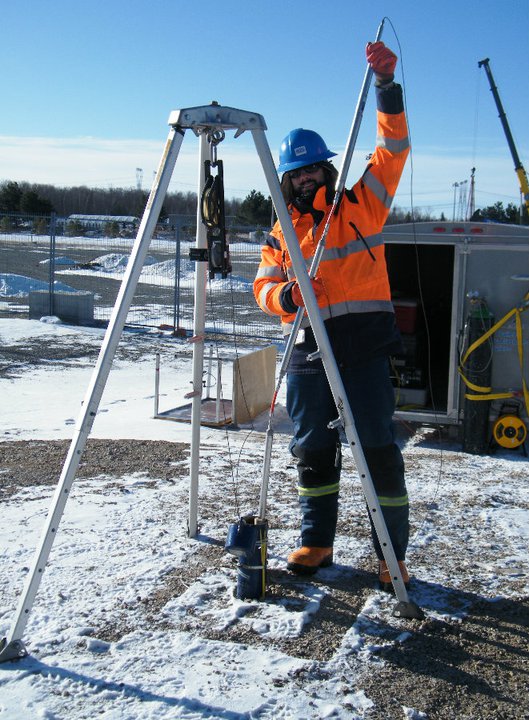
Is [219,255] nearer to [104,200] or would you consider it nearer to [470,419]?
[470,419]

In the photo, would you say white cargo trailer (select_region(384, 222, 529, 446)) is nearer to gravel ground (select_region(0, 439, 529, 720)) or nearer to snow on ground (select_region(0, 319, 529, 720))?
snow on ground (select_region(0, 319, 529, 720))

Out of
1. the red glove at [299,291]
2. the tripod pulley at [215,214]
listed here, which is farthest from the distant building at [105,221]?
the red glove at [299,291]

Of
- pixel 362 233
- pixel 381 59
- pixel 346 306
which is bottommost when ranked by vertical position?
pixel 346 306

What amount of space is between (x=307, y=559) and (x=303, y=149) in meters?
2.16

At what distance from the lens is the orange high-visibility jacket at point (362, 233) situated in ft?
12.4

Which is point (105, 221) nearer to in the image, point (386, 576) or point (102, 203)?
point (386, 576)

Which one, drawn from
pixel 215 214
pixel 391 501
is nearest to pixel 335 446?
pixel 391 501

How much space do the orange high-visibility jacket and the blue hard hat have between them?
0.18 m

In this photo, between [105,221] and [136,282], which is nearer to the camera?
[136,282]

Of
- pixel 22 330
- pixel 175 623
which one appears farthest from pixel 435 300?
pixel 22 330

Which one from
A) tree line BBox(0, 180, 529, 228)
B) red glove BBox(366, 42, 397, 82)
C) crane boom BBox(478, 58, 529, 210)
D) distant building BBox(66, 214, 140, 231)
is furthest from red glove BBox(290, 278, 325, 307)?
tree line BBox(0, 180, 529, 228)

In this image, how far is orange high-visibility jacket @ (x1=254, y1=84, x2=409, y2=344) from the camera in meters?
3.79

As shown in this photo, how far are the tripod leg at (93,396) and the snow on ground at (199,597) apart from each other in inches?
7.7

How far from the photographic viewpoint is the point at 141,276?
27406mm
